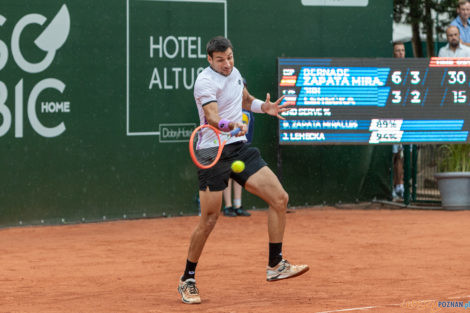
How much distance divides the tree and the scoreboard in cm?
507

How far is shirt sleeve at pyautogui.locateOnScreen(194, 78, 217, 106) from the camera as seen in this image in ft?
21.5

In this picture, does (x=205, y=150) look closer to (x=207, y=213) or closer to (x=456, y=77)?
Answer: (x=207, y=213)

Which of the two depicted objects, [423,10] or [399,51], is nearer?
[399,51]

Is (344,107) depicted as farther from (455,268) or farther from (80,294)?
(80,294)

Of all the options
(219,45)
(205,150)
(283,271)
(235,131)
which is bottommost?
(283,271)

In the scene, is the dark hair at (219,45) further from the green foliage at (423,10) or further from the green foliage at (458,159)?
the green foliage at (423,10)

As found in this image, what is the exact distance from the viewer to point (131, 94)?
12031 millimetres

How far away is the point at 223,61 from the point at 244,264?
8.46 ft

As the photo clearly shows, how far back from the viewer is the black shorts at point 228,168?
6.60 metres

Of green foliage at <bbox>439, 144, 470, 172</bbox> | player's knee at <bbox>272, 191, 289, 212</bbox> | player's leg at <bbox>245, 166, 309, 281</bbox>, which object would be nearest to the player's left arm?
player's leg at <bbox>245, 166, 309, 281</bbox>

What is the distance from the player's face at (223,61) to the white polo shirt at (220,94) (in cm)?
5

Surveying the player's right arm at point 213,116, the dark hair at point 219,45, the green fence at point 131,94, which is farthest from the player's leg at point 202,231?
the green fence at point 131,94

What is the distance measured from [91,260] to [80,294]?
6.12ft

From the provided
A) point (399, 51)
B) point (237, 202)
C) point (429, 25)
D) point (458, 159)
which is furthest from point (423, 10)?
point (237, 202)
